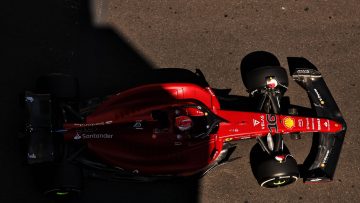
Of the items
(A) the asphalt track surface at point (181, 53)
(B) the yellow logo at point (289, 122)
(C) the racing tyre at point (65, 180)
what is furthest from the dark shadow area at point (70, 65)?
(B) the yellow logo at point (289, 122)

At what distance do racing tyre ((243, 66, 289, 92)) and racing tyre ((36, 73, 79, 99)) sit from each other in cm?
262

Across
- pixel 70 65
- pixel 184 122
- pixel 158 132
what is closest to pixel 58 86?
pixel 70 65

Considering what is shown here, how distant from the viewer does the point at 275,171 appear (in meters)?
7.16

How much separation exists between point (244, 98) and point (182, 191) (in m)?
1.76

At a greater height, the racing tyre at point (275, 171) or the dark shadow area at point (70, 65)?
the dark shadow area at point (70, 65)

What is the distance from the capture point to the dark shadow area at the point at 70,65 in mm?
7367

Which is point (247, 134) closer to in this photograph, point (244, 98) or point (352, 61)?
point (244, 98)

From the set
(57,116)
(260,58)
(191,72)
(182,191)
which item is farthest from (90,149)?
(260,58)

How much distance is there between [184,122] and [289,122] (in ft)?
5.19

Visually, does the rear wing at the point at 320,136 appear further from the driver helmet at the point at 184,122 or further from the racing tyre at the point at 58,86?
the racing tyre at the point at 58,86

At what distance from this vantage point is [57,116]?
6848 millimetres

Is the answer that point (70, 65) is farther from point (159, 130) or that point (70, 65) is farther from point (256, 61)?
point (256, 61)

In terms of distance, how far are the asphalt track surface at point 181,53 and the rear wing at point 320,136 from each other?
0.24 meters

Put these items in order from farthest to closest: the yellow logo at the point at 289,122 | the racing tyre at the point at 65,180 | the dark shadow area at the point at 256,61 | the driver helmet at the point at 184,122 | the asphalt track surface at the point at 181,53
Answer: the dark shadow area at the point at 256,61, the asphalt track surface at the point at 181,53, the yellow logo at the point at 289,122, the driver helmet at the point at 184,122, the racing tyre at the point at 65,180
